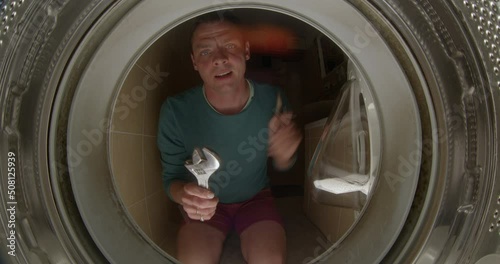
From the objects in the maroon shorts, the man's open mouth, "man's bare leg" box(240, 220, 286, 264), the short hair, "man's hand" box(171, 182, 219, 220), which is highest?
the short hair

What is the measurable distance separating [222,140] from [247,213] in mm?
140

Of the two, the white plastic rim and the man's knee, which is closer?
the white plastic rim

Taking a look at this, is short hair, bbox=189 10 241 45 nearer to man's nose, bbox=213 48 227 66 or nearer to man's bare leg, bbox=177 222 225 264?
man's nose, bbox=213 48 227 66

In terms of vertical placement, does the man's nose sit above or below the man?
above

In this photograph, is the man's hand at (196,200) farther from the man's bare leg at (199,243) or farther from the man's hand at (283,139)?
the man's hand at (283,139)

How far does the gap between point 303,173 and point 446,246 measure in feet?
0.77

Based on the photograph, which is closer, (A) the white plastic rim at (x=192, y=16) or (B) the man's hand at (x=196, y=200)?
(A) the white plastic rim at (x=192, y=16)

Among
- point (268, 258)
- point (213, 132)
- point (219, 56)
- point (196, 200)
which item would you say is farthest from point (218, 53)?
point (268, 258)

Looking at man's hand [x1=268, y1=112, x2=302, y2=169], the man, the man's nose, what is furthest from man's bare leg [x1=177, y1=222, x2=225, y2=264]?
the man's nose

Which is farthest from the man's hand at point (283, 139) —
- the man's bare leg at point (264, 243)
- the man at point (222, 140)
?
the man's bare leg at point (264, 243)

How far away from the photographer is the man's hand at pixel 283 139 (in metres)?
0.69

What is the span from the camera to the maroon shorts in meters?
0.72

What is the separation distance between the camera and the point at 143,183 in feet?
2.20

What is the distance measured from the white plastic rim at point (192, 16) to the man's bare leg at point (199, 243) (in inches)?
2.7
